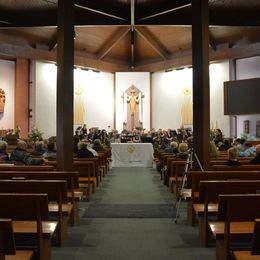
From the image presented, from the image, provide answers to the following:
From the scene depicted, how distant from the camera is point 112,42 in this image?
1645cm

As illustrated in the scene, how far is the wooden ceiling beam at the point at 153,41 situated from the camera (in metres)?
15.3

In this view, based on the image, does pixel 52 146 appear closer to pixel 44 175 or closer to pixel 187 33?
pixel 44 175

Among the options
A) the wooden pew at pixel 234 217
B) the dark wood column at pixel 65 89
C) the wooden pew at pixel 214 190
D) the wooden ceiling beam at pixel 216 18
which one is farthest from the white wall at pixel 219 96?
the wooden pew at pixel 234 217

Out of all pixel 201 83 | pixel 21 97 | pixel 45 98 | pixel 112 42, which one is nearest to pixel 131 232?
pixel 201 83

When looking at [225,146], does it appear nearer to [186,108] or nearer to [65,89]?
[65,89]

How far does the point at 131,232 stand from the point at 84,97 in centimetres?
1407

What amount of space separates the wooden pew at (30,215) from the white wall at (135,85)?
15927 millimetres

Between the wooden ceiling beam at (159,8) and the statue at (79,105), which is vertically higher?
the wooden ceiling beam at (159,8)

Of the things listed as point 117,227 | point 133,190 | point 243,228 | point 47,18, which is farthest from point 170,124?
point 243,228

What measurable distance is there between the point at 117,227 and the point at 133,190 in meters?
2.75

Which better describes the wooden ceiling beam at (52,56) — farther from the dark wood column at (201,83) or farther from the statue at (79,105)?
the dark wood column at (201,83)

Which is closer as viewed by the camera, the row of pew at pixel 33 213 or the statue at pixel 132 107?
the row of pew at pixel 33 213

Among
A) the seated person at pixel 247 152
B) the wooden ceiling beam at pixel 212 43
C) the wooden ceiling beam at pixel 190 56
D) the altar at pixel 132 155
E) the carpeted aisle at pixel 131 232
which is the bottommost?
the carpeted aisle at pixel 131 232

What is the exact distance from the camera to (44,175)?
430 centimetres
